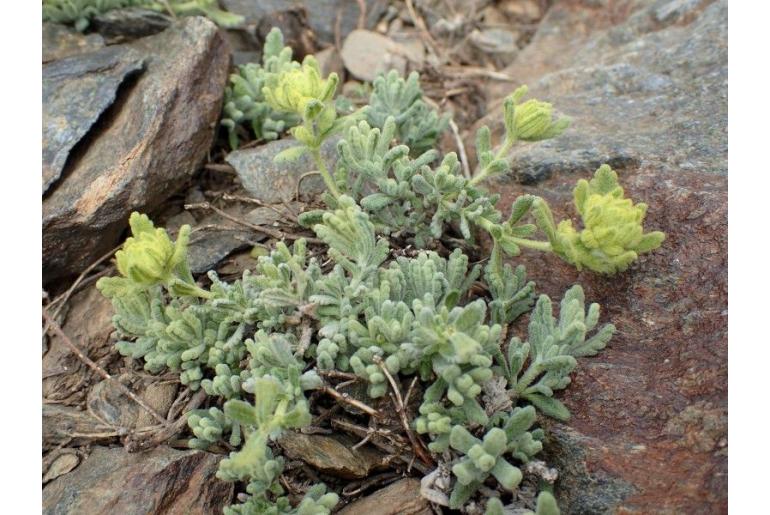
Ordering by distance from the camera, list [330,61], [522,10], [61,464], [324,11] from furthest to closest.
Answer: [522,10] < [324,11] < [330,61] < [61,464]

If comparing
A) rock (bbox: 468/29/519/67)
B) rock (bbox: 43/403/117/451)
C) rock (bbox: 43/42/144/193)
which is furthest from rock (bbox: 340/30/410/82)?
rock (bbox: 43/403/117/451)

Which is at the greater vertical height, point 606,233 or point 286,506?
point 606,233

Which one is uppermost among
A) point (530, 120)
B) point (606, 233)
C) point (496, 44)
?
point (530, 120)

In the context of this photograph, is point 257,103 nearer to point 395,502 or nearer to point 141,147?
point 141,147

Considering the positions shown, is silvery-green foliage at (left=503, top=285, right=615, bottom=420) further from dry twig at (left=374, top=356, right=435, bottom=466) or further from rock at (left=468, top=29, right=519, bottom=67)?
rock at (left=468, top=29, right=519, bottom=67)

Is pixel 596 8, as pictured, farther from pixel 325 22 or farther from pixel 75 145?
pixel 75 145

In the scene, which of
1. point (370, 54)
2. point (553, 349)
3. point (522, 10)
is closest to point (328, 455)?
point (553, 349)
